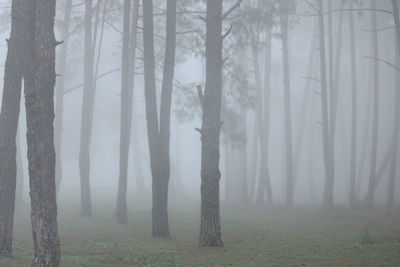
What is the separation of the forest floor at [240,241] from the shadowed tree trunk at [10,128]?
0.72 meters

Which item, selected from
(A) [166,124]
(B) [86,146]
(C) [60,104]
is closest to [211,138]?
(A) [166,124]

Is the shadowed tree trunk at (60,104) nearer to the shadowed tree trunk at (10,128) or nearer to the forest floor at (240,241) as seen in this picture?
the forest floor at (240,241)

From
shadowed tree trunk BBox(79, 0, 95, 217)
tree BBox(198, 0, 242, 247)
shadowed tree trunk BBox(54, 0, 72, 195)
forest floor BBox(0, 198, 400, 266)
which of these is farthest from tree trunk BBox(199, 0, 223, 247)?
shadowed tree trunk BBox(54, 0, 72, 195)

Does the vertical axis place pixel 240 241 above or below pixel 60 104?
below

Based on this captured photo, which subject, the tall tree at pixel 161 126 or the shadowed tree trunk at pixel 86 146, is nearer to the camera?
the tall tree at pixel 161 126

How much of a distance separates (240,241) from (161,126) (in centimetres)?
396

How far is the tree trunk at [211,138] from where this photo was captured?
1092cm

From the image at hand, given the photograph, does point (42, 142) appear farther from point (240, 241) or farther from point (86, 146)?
point (86, 146)

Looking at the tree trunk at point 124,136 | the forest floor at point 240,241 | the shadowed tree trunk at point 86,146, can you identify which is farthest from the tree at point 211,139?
the shadowed tree trunk at point 86,146

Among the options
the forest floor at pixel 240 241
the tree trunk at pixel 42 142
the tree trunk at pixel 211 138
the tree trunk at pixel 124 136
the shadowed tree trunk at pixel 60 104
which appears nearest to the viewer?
the tree trunk at pixel 42 142

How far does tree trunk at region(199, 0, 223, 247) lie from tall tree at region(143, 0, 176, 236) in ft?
7.82

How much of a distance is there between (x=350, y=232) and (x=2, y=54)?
157ft

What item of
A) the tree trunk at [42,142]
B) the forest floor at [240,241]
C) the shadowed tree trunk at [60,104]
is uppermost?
the shadowed tree trunk at [60,104]

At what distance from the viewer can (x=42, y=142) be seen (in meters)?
7.54
